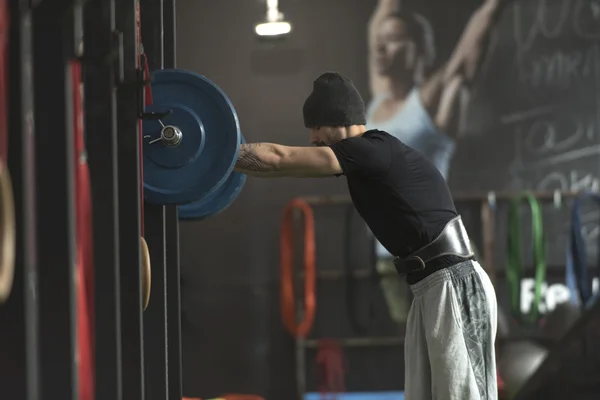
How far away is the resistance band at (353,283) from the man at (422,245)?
259 cm

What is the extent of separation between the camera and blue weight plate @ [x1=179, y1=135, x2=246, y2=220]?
129 inches

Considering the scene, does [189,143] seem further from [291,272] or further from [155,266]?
[291,272]

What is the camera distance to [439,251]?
9.20 feet

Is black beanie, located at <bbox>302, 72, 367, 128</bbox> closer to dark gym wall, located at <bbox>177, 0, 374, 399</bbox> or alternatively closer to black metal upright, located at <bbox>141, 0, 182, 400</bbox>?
black metal upright, located at <bbox>141, 0, 182, 400</bbox>

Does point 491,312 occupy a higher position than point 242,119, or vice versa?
point 242,119

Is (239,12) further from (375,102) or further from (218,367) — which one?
(218,367)

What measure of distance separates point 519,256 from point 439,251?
276 centimetres

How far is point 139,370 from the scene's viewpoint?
7.08ft

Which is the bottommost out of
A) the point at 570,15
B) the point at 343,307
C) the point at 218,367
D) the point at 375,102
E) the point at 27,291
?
the point at 218,367

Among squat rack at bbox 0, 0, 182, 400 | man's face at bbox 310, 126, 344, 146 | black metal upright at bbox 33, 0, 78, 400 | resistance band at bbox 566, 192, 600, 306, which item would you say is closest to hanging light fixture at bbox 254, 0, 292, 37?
resistance band at bbox 566, 192, 600, 306

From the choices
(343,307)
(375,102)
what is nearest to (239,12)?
(375,102)

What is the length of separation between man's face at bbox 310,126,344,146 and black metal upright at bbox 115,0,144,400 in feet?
3.02

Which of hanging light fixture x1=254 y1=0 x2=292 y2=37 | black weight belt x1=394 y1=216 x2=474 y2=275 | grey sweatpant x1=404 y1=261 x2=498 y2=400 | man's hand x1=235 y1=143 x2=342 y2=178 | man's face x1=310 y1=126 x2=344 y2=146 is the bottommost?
grey sweatpant x1=404 y1=261 x2=498 y2=400

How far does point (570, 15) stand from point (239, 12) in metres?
2.18
